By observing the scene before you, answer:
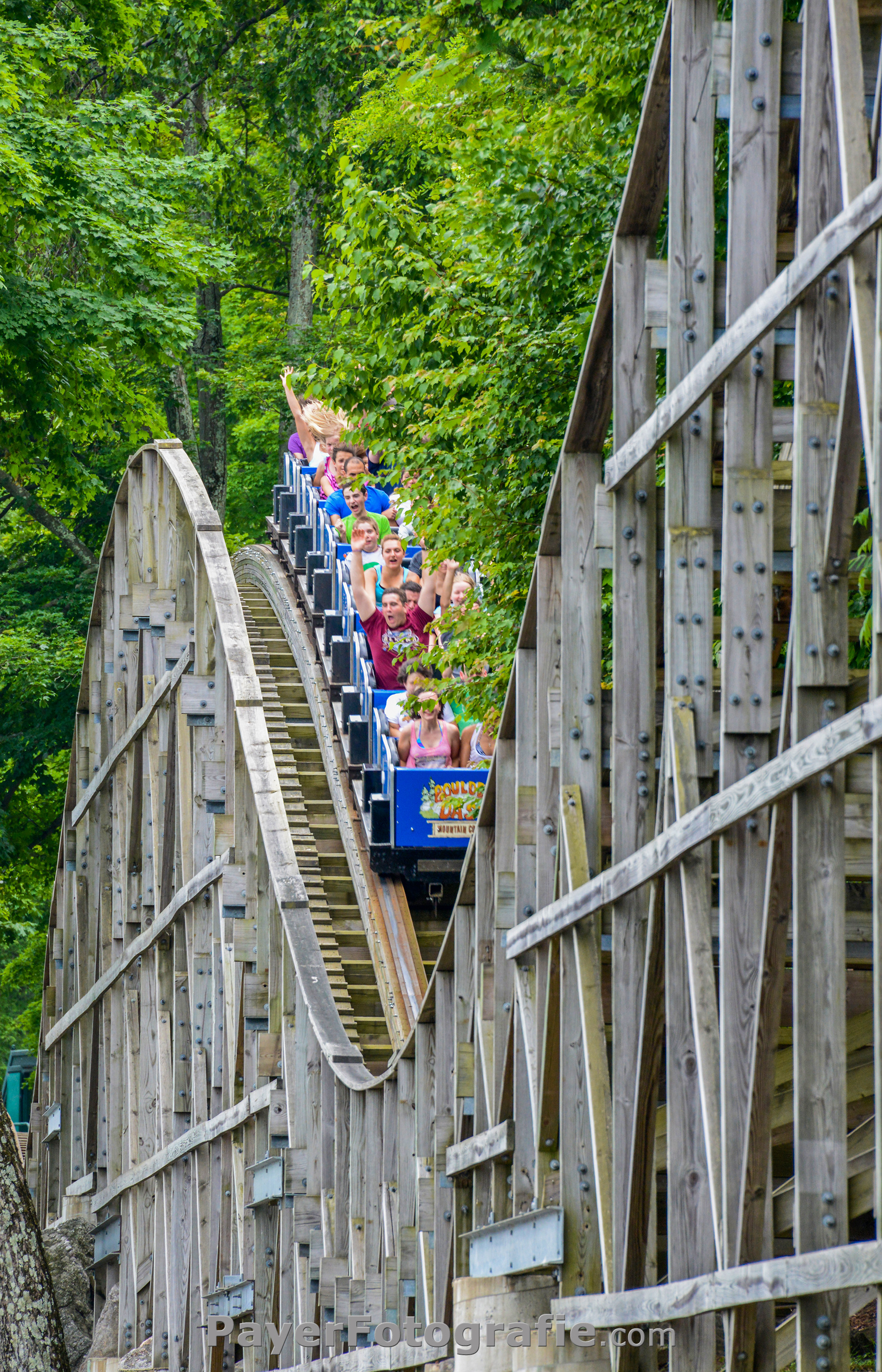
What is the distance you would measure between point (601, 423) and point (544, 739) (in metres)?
1.06

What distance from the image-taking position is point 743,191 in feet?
15.0

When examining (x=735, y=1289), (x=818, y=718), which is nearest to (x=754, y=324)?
(x=818, y=718)

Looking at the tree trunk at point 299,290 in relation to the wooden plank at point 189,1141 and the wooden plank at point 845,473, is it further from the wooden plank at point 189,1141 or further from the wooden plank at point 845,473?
the wooden plank at point 845,473

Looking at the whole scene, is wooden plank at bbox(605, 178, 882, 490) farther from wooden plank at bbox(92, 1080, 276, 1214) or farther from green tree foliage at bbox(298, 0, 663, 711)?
wooden plank at bbox(92, 1080, 276, 1214)

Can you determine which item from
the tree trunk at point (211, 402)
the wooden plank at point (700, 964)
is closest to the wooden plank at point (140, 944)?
the wooden plank at point (700, 964)

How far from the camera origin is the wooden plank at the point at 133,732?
38.0ft

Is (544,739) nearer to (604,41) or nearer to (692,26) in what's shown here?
(692,26)

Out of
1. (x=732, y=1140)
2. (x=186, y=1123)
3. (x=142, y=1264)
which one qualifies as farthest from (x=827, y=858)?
(x=142, y=1264)

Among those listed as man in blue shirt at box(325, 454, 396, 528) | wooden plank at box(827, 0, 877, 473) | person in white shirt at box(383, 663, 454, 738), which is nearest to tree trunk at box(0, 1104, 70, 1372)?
person in white shirt at box(383, 663, 454, 738)

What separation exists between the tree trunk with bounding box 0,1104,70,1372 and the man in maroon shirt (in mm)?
6374

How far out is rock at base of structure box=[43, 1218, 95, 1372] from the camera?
41.9ft

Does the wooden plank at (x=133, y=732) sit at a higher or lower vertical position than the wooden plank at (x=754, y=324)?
higher

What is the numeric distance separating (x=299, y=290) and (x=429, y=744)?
50.9 ft

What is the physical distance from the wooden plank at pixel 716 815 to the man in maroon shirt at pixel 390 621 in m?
9.01
